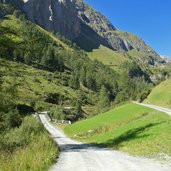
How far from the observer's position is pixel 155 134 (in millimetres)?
34938

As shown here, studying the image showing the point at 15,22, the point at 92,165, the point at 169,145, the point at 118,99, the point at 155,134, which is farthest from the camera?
the point at 118,99

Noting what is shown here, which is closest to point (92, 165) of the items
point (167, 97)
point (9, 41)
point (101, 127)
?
point (9, 41)

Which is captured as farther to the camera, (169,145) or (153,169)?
(169,145)

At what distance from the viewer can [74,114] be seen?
159 m

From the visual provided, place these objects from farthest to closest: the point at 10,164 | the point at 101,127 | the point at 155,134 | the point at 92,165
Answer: the point at 101,127
the point at 155,134
the point at 92,165
the point at 10,164

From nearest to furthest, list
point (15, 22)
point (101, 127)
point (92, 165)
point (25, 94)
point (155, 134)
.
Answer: point (92, 165)
point (15, 22)
point (155, 134)
point (101, 127)
point (25, 94)

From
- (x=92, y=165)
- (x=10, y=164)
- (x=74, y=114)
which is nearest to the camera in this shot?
(x=10, y=164)

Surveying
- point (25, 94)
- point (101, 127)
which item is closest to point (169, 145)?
point (101, 127)

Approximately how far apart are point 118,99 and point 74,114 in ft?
123

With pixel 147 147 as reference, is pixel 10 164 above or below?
below

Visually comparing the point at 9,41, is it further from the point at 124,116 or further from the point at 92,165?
the point at 124,116

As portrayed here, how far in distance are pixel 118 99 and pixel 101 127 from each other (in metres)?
128

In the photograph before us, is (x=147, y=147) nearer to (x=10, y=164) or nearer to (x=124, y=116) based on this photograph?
(x=10, y=164)

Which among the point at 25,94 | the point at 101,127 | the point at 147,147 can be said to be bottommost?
the point at 25,94
